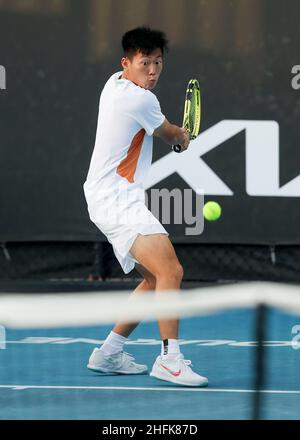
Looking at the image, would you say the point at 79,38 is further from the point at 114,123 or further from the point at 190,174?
the point at 114,123

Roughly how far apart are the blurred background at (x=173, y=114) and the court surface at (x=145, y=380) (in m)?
1.14

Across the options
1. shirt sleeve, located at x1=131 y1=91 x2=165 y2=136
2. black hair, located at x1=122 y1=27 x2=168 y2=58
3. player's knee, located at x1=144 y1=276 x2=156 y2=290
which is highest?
black hair, located at x1=122 y1=27 x2=168 y2=58

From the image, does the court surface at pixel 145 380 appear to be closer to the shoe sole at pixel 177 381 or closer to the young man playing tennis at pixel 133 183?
the shoe sole at pixel 177 381

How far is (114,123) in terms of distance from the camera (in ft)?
18.9

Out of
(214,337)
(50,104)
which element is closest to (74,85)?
(50,104)

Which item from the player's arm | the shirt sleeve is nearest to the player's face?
the shirt sleeve

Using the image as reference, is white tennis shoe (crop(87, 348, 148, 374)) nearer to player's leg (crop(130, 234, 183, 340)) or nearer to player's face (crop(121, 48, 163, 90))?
player's leg (crop(130, 234, 183, 340))

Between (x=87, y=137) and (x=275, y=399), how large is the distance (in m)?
4.02

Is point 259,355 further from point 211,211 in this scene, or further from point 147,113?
point 211,211

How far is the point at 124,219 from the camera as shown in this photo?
562 cm

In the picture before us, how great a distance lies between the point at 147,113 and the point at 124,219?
0.50 m

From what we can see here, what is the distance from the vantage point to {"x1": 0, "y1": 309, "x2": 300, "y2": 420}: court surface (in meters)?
4.42

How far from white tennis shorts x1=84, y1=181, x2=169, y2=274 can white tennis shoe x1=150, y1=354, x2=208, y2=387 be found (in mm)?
489

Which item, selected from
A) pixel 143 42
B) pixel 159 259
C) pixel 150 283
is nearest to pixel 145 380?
pixel 150 283
